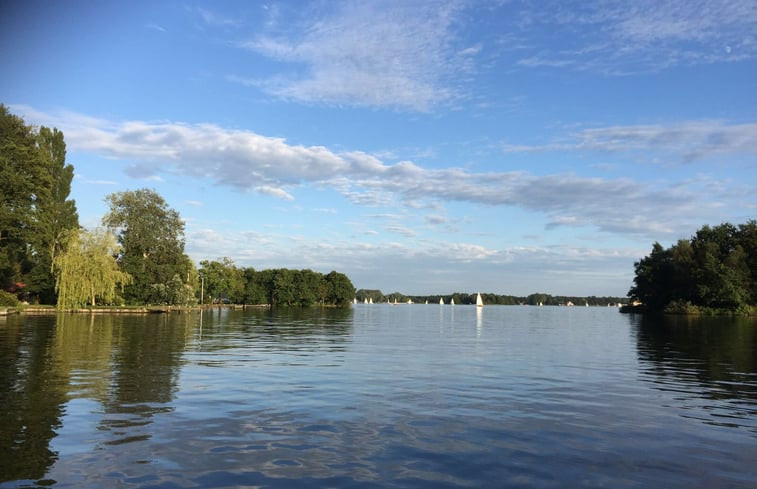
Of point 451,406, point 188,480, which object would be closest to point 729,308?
point 451,406

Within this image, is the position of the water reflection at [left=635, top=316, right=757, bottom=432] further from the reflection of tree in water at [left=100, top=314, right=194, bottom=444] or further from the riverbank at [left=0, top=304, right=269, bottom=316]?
the riverbank at [left=0, top=304, right=269, bottom=316]

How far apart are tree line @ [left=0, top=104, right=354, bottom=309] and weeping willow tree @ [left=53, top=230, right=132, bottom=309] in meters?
0.15

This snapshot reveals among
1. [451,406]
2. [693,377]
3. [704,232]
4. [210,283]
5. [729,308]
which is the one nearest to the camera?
[451,406]

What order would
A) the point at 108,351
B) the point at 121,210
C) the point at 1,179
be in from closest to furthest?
the point at 108,351, the point at 1,179, the point at 121,210

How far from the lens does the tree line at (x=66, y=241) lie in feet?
241

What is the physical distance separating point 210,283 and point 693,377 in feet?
506

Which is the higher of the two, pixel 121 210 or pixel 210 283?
pixel 121 210

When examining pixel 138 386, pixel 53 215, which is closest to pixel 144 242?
pixel 53 215

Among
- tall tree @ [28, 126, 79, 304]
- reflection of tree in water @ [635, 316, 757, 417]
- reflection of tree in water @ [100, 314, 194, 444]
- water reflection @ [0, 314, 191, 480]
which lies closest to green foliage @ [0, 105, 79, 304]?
tall tree @ [28, 126, 79, 304]

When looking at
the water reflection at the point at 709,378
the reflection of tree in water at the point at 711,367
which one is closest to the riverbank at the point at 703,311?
the reflection of tree in water at the point at 711,367

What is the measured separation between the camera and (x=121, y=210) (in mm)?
108750

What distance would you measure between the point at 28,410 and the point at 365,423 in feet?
31.6

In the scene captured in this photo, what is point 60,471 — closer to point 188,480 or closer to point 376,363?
point 188,480

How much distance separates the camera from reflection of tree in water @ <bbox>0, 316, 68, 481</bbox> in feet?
33.9
